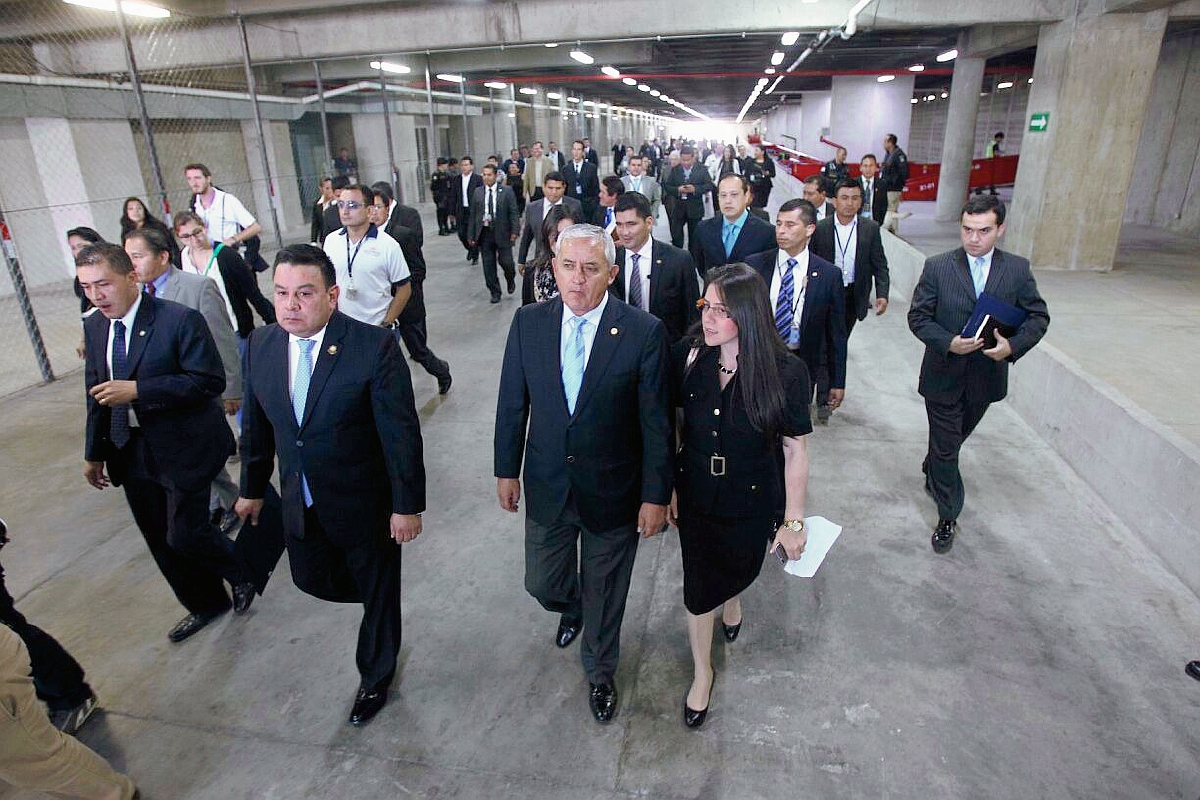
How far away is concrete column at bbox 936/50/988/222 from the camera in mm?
14516

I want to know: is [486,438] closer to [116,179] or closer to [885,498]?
[885,498]

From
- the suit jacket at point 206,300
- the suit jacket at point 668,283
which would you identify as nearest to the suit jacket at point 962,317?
the suit jacket at point 668,283

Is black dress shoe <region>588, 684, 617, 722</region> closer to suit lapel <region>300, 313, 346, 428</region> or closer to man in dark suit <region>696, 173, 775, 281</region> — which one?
suit lapel <region>300, 313, 346, 428</region>

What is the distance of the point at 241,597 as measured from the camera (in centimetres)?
350

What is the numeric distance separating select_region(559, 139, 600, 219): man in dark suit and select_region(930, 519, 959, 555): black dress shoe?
9.19 m

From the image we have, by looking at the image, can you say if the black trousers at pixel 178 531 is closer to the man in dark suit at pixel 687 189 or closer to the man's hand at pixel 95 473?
Result: the man's hand at pixel 95 473

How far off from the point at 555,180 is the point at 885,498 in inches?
184

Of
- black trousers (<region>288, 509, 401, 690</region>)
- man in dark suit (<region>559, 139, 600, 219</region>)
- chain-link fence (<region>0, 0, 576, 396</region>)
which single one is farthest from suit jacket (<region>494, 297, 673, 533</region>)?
man in dark suit (<region>559, 139, 600, 219</region>)

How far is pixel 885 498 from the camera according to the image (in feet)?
14.6

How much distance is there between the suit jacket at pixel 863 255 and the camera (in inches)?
210

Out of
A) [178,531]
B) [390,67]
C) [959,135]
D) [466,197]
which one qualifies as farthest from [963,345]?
[390,67]

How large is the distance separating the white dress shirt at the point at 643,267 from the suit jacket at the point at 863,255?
1.91m

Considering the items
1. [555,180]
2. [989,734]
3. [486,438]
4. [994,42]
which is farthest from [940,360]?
[994,42]

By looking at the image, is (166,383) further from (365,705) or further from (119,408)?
(365,705)
